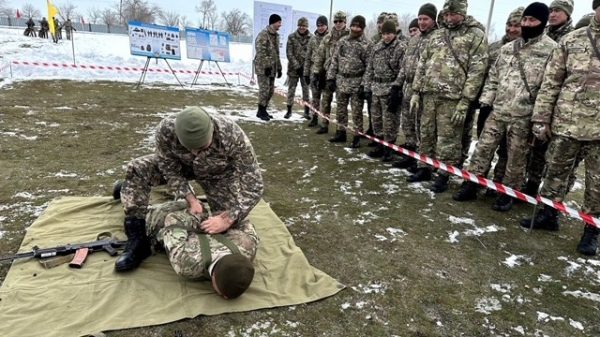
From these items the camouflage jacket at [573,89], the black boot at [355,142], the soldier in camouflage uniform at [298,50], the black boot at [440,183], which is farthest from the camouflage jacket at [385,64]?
the soldier in camouflage uniform at [298,50]

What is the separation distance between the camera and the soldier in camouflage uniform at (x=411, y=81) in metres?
4.96

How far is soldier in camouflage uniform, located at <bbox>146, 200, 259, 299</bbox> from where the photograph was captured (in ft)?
8.24

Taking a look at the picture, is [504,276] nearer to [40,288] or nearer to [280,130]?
[40,288]

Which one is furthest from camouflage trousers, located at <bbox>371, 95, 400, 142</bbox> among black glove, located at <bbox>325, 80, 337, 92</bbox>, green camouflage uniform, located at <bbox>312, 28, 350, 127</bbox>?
green camouflage uniform, located at <bbox>312, 28, 350, 127</bbox>

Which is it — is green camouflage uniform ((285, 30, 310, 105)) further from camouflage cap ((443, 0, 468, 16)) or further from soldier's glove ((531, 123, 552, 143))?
soldier's glove ((531, 123, 552, 143))

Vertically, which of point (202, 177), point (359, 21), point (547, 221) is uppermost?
point (359, 21)

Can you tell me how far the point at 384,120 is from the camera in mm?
5797

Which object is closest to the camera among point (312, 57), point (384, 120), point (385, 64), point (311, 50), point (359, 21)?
point (385, 64)

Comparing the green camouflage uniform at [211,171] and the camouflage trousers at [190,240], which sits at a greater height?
the green camouflage uniform at [211,171]

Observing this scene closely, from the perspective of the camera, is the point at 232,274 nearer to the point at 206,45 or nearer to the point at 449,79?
the point at 449,79

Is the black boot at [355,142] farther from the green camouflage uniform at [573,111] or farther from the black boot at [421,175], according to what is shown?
the green camouflage uniform at [573,111]

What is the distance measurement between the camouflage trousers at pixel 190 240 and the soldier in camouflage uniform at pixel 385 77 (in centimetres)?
330

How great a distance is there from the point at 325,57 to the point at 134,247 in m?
5.19

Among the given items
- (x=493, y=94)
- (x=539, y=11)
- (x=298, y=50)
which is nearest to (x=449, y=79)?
(x=493, y=94)
